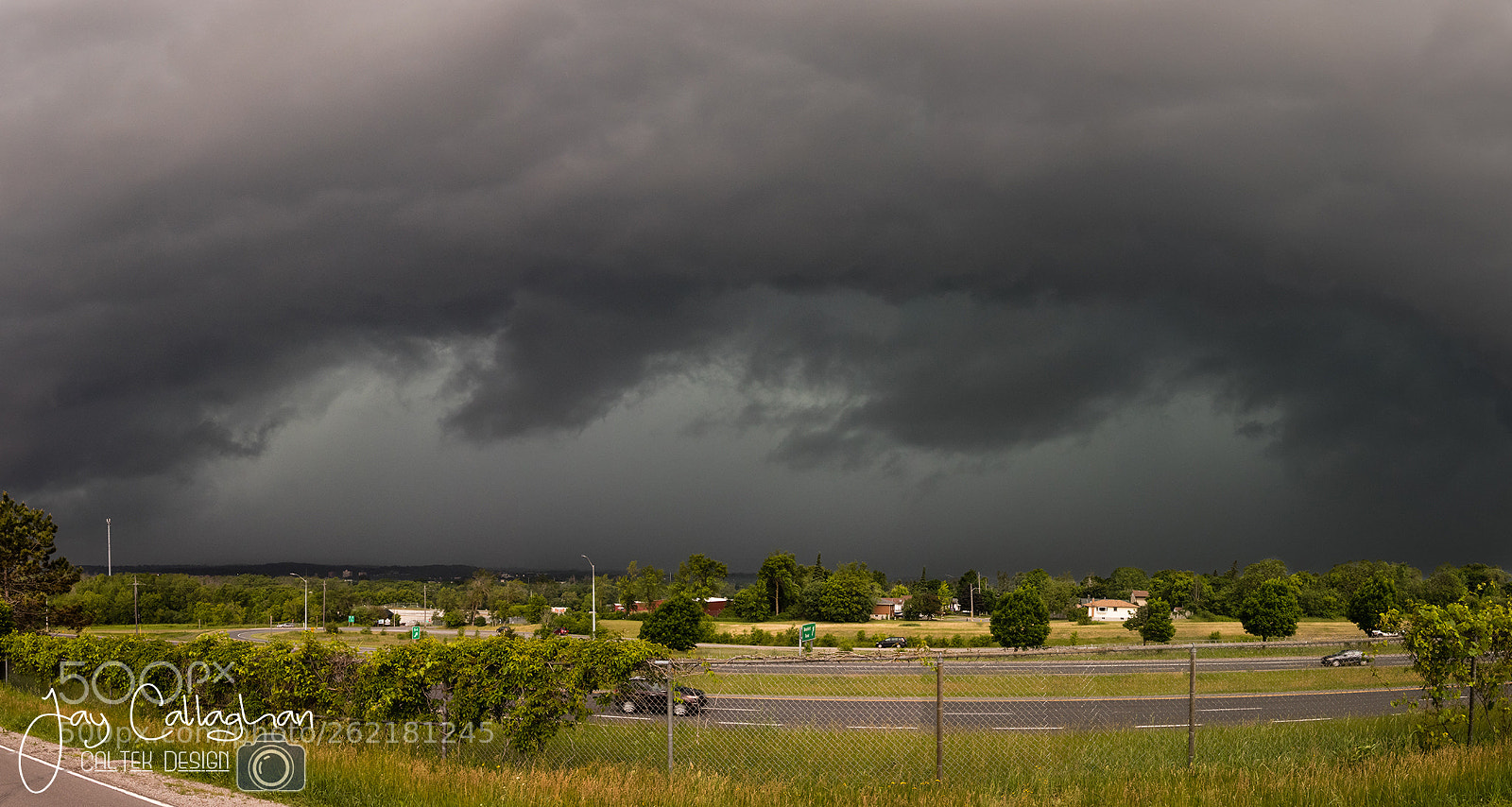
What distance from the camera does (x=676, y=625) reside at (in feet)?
228

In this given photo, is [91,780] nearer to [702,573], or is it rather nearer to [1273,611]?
[1273,611]

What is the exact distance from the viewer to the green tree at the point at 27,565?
1937 inches

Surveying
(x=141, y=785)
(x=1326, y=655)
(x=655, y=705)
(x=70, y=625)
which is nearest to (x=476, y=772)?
(x=141, y=785)

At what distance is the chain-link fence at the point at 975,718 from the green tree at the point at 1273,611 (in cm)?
2045

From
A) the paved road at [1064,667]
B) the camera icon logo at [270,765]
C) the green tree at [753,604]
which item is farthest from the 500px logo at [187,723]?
the green tree at [753,604]

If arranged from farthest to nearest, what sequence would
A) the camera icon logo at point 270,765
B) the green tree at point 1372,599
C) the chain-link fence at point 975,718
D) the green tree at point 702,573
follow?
1. the green tree at point 702,573
2. the green tree at point 1372,599
3. the chain-link fence at point 975,718
4. the camera icon logo at point 270,765

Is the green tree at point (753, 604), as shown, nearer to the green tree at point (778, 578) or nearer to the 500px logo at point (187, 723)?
the green tree at point (778, 578)

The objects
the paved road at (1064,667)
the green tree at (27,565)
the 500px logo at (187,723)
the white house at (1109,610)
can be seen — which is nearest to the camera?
the 500px logo at (187,723)

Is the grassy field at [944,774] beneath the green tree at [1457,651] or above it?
beneath

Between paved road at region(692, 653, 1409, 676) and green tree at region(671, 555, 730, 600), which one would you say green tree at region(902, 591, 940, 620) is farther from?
paved road at region(692, 653, 1409, 676)

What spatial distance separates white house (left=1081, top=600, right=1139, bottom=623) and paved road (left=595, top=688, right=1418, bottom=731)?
136301mm

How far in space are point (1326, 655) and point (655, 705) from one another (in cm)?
4240

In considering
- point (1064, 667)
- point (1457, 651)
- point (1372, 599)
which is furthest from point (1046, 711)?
point (1372, 599)

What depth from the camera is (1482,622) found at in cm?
1309
